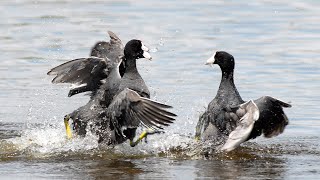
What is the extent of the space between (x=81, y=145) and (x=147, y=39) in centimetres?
610

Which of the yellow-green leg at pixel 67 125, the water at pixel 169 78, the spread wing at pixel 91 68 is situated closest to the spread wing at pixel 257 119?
the water at pixel 169 78

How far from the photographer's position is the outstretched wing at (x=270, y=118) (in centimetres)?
897

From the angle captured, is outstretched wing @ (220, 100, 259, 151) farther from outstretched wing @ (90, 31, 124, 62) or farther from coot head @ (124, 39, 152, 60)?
outstretched wing @ (90, 31, 124, 62)

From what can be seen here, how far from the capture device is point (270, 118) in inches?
359

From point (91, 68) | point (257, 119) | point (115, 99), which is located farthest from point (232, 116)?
point (91, 68)

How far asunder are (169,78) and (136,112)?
3713 millimetres

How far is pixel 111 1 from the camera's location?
19859 millimetres

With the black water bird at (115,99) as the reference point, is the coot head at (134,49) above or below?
above

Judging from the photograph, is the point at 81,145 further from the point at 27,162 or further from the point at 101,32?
the point at 101,32

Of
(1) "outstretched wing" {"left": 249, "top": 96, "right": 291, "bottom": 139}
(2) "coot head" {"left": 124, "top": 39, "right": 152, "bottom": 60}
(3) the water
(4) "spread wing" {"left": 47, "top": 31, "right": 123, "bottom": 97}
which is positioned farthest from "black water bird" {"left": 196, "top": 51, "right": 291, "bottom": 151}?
(4) "spread wing" {"left": 47, "top": 31, "right": 123, "bottom": 97}

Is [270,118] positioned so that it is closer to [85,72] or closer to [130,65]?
[130,65]

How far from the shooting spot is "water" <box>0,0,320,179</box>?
8719 millimetres

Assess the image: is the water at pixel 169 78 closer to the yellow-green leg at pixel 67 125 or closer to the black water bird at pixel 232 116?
the yellow-green leg at pixel 67 125

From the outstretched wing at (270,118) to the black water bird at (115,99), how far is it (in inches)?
34.2
